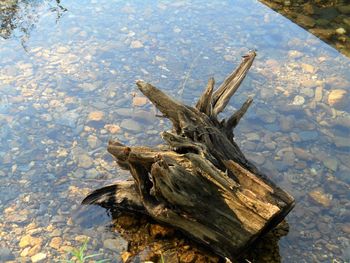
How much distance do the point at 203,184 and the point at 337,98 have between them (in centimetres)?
321

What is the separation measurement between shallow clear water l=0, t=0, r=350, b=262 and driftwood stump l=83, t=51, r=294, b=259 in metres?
0.69

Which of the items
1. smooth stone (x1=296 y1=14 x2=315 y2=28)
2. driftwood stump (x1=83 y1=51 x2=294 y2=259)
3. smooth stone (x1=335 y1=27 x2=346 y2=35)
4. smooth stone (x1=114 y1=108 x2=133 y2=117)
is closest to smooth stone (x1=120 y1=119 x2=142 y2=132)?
smooth stone (x1=114 y1=108 x2=133 y2=117)

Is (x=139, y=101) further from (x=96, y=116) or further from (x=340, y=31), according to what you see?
(x=340, y=31)

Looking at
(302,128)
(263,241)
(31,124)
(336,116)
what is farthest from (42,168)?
(336,116)

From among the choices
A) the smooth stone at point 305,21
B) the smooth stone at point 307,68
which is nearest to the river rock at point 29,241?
the smooth stone at point 307,68

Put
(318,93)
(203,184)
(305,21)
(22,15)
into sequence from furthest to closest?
1. (22,15)
2. (305,21)
3. (318,93)
4. (203,184)

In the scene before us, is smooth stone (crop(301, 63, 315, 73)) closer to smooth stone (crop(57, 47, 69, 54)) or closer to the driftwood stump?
the driftwood stump

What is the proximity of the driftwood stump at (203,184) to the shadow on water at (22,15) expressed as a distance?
4284 mm

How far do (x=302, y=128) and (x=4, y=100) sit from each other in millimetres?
3812

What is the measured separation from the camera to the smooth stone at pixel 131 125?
600 centimetres

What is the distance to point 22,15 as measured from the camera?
829 cm

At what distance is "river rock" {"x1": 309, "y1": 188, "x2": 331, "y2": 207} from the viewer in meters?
5.00

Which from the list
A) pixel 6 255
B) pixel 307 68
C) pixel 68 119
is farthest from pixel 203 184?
pixel 307 68

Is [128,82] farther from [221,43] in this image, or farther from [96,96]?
[221,43]
